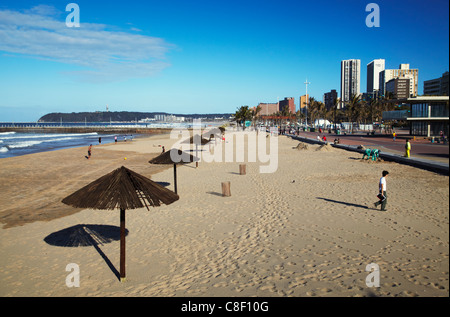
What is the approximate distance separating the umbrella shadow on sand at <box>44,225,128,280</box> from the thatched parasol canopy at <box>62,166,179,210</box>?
6.51 ft

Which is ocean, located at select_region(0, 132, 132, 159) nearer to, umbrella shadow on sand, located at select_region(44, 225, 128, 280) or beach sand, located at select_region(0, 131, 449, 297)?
beach sand, located at select_region(0, 131, 449, 297)

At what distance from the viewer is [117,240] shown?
28.9 feet

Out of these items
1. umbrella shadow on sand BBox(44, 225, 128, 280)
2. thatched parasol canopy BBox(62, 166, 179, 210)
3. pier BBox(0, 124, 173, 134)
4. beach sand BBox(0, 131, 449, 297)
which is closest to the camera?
beach sand BBox(0, 131, 449, 297)

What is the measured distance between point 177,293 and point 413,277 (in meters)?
4.42

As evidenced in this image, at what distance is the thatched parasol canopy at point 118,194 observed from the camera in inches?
248

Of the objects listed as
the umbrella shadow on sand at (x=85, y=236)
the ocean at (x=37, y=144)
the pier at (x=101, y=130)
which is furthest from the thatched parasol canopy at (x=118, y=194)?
the pier at (x=101, y=130)

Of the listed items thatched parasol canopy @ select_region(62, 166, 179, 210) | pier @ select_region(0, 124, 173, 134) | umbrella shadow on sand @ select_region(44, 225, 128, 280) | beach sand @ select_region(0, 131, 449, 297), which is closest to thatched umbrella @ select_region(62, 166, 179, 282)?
thatched parasol canopy @ select_region(62, 166, 179, 210)

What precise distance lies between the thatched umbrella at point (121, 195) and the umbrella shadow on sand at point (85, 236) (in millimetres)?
1905

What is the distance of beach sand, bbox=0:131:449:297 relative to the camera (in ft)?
19.4

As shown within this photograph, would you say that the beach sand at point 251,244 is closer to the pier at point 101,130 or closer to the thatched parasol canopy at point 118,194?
the thatched parasol canopy at point 118,194

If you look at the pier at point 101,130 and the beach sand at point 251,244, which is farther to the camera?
the pier at point 101,130

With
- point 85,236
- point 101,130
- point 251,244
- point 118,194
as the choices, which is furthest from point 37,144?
point 101,130

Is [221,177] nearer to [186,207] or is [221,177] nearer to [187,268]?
[186,207]
